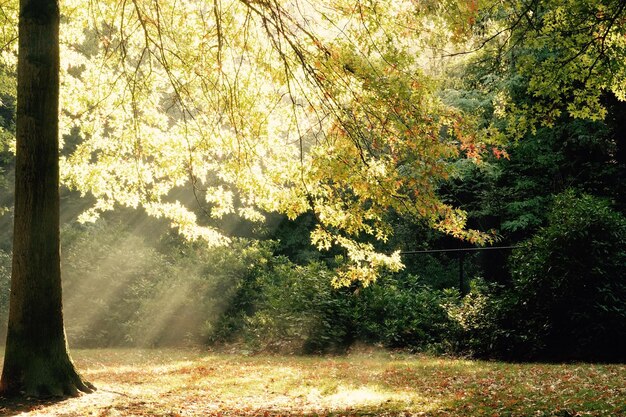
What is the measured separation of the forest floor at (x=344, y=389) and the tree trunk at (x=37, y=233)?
16.2 inches

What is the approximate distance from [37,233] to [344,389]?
Answer: 460 centimetres

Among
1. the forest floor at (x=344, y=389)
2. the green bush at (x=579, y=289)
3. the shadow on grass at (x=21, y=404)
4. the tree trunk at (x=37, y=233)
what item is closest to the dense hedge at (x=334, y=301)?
the green bush at (x=579, y=289)

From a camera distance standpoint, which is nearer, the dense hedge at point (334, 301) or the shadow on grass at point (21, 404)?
the shadow on grass at point (21, 404)

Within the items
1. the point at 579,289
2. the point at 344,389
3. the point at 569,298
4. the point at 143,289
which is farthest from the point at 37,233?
the point at 143,289

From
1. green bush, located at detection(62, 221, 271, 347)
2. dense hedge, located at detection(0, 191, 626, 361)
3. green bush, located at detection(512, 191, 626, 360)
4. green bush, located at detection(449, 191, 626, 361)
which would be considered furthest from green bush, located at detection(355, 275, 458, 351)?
green bush, located at detection(62, 221, 271, 347)

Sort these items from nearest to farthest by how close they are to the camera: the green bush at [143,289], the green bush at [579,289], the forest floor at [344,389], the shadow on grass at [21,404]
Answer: the shadow on grass at [21,404]
the forest floor at [344,389]
the green bush at [579,289]
the green bush at [143,289]

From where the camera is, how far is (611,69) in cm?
773

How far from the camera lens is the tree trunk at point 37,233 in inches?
251

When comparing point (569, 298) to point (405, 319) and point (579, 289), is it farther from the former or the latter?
point (405, 319)

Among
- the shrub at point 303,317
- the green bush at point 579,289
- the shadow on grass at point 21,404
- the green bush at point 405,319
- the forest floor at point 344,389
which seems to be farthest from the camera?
the shrub at point 303,317

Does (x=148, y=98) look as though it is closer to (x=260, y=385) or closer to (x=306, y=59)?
(x=306, y=59)

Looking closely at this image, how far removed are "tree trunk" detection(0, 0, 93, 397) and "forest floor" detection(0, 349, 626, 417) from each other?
41 centimetres

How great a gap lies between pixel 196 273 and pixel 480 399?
34.3 ft

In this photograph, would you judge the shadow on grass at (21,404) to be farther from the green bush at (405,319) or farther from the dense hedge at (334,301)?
the green bush at (405,319)
